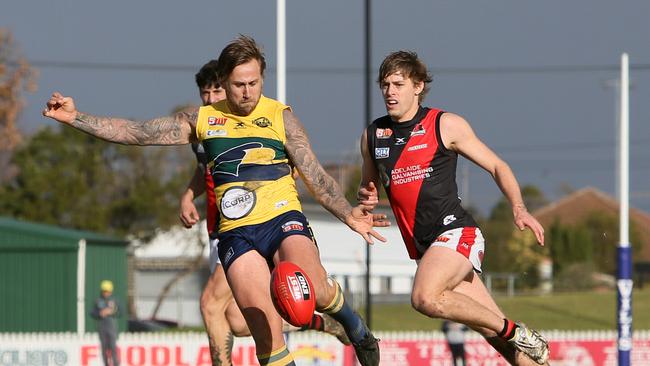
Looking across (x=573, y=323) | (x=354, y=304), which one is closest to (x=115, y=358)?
(x=354, y=304)

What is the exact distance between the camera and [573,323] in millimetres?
40688

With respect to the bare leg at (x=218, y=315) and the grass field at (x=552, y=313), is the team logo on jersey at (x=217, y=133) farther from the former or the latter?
the grass field at (x=552, y=313)

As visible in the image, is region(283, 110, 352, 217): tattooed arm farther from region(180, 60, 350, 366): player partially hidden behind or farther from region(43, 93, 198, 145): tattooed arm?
region(180, 60, 350, 366): player partially hidden behind

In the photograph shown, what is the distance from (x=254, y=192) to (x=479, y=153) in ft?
5.07

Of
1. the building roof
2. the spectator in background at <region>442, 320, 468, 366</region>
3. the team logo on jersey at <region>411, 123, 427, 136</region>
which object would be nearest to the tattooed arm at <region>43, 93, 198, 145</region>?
the team logo on jersey at <region>411, 123, 427, 136</region>

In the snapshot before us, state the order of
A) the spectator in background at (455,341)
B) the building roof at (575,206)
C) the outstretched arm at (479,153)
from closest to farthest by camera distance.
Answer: the outstretched arm at (479,153)
the spectator in background at (455,341)
the building roof at (575,206)

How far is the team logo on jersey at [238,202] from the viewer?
780 cm

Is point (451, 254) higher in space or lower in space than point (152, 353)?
higher

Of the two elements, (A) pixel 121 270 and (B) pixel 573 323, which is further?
(B) pixel 573 323

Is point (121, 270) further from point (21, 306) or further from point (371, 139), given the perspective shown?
point (371, 139)

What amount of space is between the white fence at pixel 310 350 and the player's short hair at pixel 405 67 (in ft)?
43.8

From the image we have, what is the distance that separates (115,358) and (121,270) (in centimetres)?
1377

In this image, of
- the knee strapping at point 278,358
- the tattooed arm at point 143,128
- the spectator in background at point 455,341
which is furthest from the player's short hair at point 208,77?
the spectator in background at point 455,341

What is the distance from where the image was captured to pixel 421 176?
8281mm
